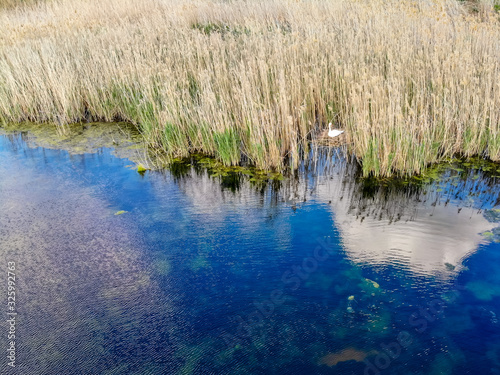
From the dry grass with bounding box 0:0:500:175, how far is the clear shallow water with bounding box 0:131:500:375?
528mm

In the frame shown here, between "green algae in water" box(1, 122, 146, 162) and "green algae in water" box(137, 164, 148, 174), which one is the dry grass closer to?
"green algae in water" box(1, 122, 146, 162)

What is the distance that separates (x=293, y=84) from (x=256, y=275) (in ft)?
9.63

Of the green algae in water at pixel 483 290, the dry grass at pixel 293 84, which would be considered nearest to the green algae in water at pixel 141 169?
the dry grass at pixel 293 84

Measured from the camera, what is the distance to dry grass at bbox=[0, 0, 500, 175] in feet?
15.7

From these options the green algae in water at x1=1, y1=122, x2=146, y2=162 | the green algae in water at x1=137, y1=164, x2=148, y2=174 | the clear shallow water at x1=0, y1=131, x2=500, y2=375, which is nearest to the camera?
the clear shallow water at x1=0, y1=131, x2=500, y2=375

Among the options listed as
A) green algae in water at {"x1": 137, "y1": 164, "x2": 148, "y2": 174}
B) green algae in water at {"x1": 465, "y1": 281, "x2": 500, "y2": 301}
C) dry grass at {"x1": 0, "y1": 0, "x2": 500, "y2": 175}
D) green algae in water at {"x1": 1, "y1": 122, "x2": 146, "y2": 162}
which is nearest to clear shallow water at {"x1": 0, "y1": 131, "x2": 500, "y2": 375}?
green algae in water at {"x1": 465, "y1": 281, "x2": 500, "y2": 301}

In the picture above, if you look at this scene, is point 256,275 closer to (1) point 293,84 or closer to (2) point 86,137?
(1) point 293,84

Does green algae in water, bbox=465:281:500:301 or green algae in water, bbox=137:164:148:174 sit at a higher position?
green algae in water, bbox=137:164:148:174

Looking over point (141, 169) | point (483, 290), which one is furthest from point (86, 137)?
point (483, 290)

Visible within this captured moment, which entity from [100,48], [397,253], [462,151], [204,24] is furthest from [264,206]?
[204,24]

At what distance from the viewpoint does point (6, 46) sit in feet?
27.2

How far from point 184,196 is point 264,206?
0.97 metres

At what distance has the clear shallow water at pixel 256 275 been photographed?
2750mm

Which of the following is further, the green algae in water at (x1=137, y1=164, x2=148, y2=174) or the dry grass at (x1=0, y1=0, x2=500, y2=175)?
the green algae in water at (x1=137, y1=164, x2=148, y2=174)
